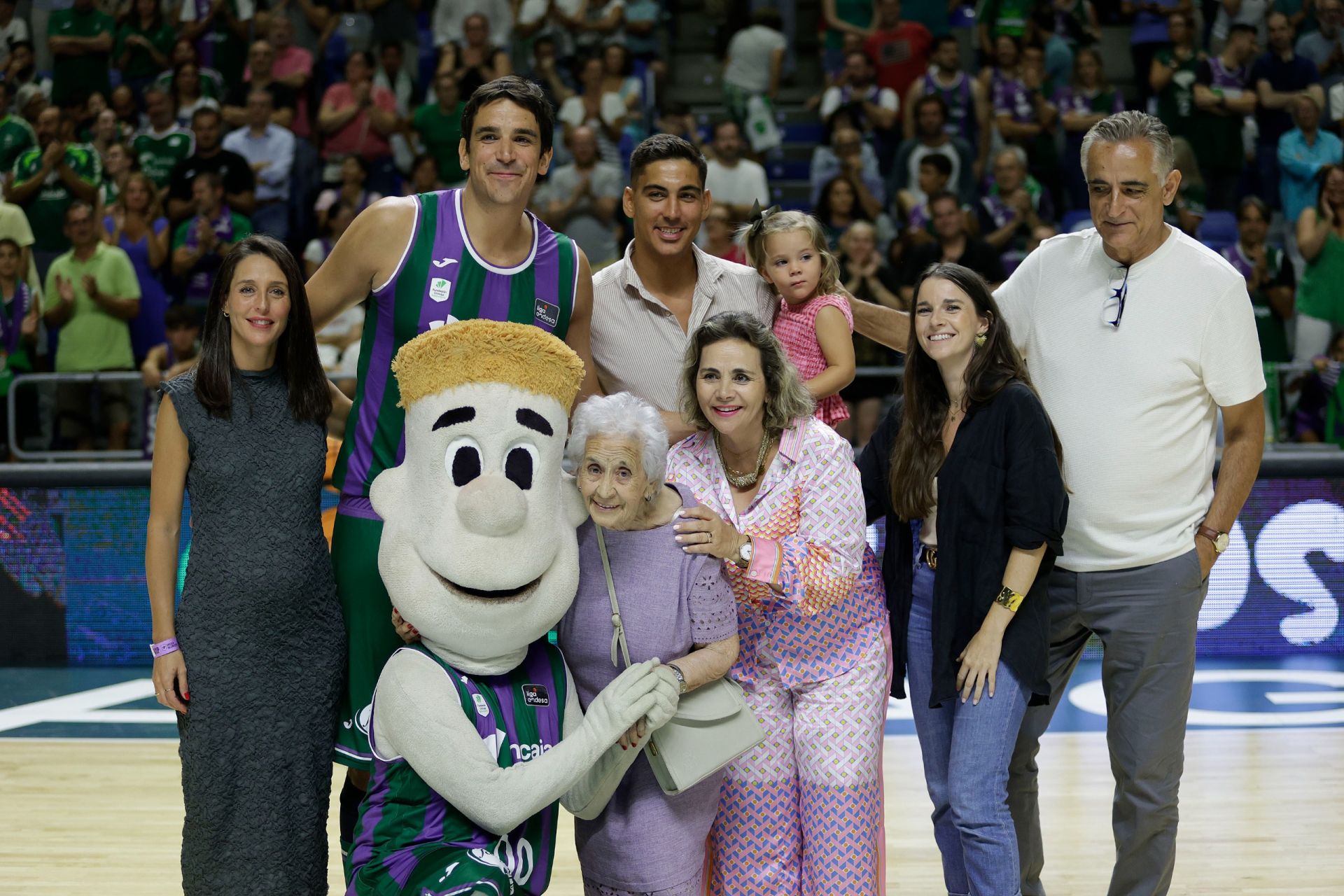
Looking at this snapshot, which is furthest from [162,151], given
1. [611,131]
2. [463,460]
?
[463,460]

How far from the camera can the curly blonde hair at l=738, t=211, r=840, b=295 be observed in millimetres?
3670

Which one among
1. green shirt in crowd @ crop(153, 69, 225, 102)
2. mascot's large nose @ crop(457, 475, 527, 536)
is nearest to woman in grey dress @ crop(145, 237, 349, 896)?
mascot's large nose @ crop(457, 475, 527, 536)

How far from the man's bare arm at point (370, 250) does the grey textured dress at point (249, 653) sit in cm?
31

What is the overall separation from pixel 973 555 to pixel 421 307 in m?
1.27

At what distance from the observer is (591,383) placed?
3291 mm

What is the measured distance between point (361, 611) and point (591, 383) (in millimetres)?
759

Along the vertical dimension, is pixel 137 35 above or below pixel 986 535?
above

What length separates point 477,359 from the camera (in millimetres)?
2625

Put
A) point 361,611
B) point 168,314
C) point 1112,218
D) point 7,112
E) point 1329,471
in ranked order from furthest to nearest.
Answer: point 7,112
point 168,314
point 1329,471
point 1112,218
point 361,611

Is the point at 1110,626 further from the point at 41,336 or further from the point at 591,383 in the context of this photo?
the point at 41,336

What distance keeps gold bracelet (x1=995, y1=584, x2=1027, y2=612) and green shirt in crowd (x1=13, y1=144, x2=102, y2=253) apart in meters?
Answer: 7.26

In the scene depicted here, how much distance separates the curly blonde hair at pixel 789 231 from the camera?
367cm

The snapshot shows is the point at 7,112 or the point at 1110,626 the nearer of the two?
the point at 1110,626

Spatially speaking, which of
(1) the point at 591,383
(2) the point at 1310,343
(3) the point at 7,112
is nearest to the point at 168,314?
(3) the point at 7,112
